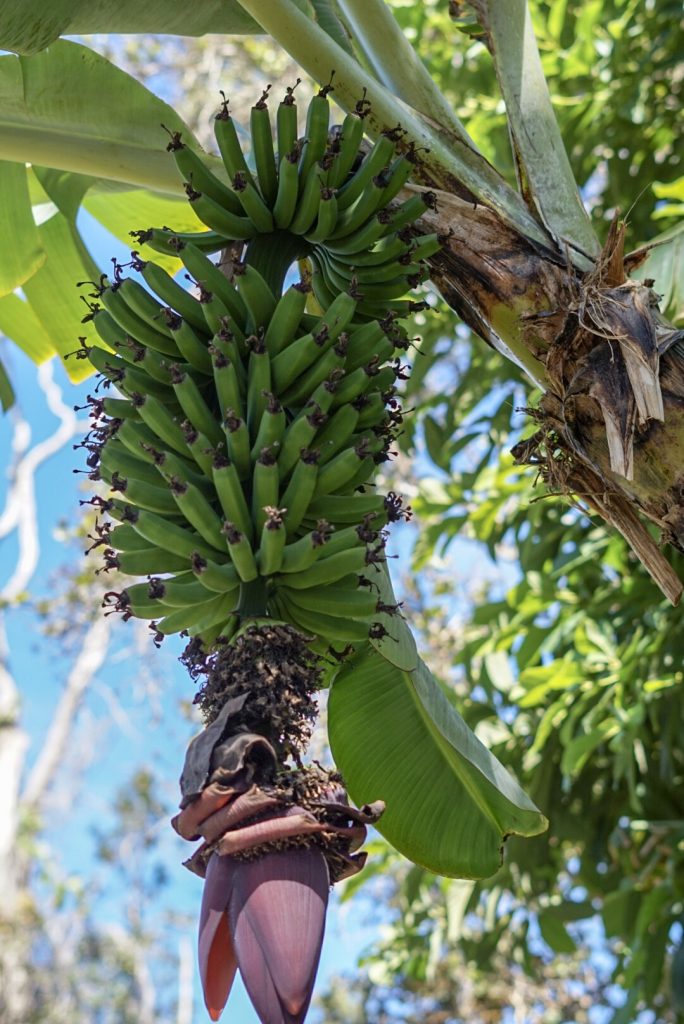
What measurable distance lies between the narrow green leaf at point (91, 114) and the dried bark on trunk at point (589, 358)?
2.13 feet

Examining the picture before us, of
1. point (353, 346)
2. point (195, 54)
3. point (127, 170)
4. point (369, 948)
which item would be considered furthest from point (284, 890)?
point (195, 54)

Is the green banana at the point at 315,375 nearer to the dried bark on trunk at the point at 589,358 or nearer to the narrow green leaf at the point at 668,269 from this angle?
the dried bark on trunk at the point at 589,358

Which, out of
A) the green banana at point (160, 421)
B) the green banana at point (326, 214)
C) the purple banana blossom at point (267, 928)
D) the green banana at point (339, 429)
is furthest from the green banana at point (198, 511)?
the green banana at point (326, 214)

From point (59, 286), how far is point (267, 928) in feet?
6.55

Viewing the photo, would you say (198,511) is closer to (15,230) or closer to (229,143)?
(229,143)

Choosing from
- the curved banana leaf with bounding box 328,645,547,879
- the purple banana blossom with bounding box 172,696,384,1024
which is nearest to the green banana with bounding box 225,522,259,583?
the purple banana blossom with bounding box 172,696,384,1024

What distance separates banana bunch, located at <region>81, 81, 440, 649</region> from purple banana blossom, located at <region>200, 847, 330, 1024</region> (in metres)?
0.36

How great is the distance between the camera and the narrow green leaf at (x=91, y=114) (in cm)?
213

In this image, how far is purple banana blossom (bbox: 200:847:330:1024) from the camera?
112cm

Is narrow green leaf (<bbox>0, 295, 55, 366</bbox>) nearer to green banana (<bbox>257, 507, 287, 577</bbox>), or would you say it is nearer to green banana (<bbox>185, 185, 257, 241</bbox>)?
green banana (<bbox>185, 185, 257, 241</bbox>)

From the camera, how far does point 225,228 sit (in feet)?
6.04

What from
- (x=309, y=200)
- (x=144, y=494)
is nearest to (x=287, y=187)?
(x=309, y=200)

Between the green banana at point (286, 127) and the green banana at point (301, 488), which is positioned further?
the green banana at point (286, 127)

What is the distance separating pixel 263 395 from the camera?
152 cm
